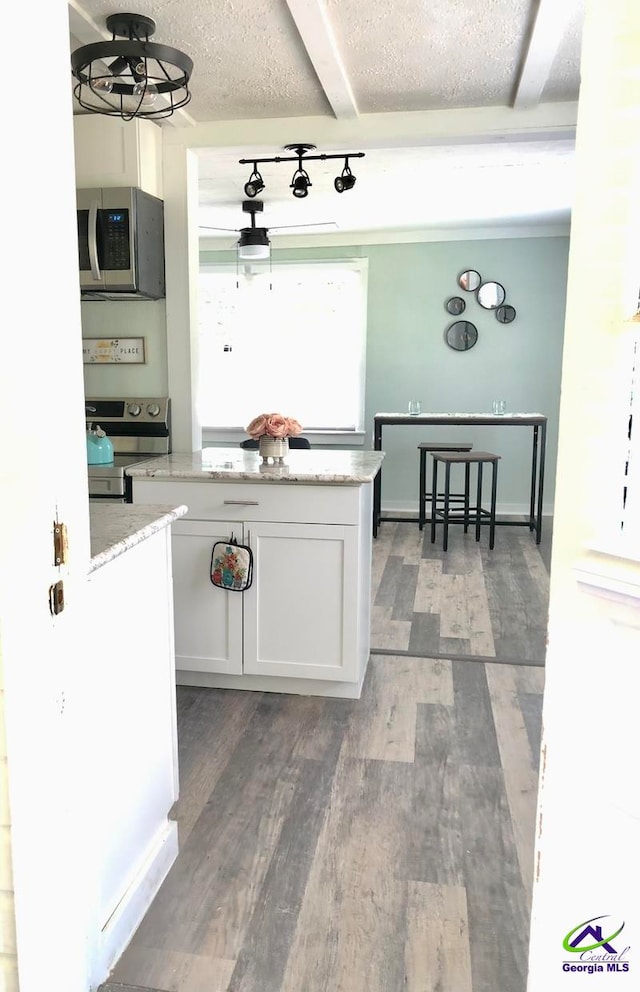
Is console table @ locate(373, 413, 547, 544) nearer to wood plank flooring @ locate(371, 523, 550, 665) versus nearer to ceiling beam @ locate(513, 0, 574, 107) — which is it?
wood plank flooring @ locate(371, 523, 550, 665)

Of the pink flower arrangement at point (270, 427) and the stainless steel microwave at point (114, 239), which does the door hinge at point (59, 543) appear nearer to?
the pink flower arrangement at point (270, 427)

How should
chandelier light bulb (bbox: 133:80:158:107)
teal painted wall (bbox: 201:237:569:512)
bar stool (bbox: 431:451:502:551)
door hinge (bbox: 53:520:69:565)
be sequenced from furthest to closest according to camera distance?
1. teal painted wall (bbox: 201:237:569:512)
2. bar stool (bbox: 431:451:502:551)
3. chandelier light bulb (bbox: 133:80:158:107)
4. door hinge (bbox: 53:520:69:565)

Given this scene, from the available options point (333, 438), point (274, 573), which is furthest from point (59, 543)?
point (333, 438)

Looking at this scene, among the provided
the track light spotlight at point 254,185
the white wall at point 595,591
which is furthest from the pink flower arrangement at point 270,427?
the white wall at point 595,591

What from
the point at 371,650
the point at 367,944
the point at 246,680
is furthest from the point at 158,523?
the point at 371,650

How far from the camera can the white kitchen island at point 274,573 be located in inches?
110

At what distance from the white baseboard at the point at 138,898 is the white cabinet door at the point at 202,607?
1.03 metres

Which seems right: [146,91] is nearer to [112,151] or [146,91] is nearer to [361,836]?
[112,151]

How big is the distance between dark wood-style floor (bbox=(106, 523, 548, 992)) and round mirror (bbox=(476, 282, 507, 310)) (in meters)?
3.66

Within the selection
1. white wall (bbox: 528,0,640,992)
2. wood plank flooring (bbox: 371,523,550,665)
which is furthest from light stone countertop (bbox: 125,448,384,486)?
white wall (bbox: 528,0,640,992)

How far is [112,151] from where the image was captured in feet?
11.0

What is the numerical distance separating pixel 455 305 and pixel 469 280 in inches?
9.1

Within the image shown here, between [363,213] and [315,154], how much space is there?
1.79m

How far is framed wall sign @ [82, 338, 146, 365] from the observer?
365cm
